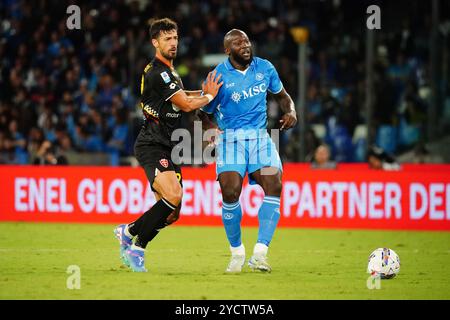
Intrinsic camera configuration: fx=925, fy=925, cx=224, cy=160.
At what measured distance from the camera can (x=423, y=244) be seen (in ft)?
45.2

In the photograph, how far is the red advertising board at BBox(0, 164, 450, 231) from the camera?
52.3ft

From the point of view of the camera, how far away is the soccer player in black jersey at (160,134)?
973cm

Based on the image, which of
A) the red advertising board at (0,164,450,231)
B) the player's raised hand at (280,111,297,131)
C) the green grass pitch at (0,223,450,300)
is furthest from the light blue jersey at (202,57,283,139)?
the red advertising board at (0,164,450,231)

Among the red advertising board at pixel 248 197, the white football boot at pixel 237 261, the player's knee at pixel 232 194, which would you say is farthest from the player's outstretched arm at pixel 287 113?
the red advertising board at pixel 248 197

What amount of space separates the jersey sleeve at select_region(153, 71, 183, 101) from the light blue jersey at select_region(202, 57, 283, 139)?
25.1 inches

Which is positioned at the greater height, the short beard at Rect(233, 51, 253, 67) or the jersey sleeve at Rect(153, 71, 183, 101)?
the short beard at Rect(233, 51, 253, 67)

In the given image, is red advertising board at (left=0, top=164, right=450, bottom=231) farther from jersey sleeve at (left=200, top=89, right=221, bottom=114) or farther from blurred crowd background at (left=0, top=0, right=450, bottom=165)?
jersey sleeve at (left=200, top=89, right=221, bottom=114)

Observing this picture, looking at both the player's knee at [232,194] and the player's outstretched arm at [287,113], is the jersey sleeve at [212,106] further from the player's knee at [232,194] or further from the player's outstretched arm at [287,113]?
the player's knee at [232,194]

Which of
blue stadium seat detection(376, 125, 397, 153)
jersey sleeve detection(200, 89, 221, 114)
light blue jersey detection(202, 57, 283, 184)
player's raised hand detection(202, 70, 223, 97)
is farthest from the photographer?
blue stadium seat detection(376, 125, 397, 153)

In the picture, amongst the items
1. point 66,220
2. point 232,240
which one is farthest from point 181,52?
point 232,240

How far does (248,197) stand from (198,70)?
18.8 ft

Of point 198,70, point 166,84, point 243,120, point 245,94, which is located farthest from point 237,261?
point 198,70

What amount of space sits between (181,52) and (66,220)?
21.5 ft

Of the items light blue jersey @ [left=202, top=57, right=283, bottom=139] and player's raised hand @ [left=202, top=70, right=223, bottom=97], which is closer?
player's raised hand @ [left=202, top=70, right=223, bottom=97]
